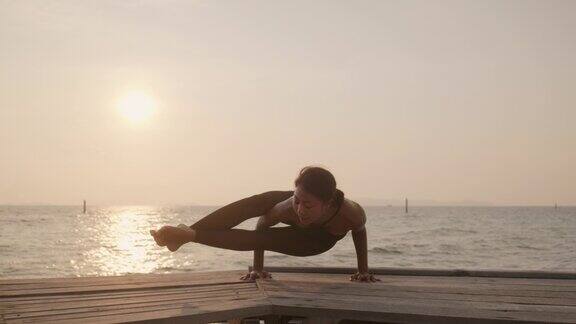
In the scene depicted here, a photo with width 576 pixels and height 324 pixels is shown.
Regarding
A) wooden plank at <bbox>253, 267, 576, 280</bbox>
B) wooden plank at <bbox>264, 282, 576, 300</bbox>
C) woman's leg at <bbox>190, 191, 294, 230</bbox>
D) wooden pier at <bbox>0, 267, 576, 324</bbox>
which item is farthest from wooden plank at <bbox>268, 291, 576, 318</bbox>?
wooden plank at <bbox>253, 267, 576, 280</bbox>

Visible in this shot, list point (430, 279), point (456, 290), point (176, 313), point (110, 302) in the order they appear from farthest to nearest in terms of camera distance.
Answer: point (430, 279) → point (456, 290) → point (110, 302) → point (176, 313)

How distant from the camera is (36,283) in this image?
520 cm

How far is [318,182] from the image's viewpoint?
16.3 ft

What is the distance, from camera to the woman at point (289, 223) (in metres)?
4.99

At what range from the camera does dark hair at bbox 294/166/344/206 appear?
4965mm

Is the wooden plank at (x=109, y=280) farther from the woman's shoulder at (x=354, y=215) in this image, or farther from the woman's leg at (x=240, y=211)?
the woman's shoulder at (x=354, y=215)

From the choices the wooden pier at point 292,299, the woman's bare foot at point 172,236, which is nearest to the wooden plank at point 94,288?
the wooden pier at point 292,299

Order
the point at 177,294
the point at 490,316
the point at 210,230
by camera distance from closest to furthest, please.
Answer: the point at 490,316 → the point at 177,294 → the point at 210,230

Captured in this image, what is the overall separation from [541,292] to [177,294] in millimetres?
3349

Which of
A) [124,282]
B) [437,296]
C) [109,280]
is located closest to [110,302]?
[124,282]

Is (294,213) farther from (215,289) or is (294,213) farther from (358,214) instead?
(215,289)

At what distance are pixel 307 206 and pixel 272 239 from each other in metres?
0.65

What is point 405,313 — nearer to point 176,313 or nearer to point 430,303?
point 430,303

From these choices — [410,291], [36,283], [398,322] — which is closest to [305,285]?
[410,291]
